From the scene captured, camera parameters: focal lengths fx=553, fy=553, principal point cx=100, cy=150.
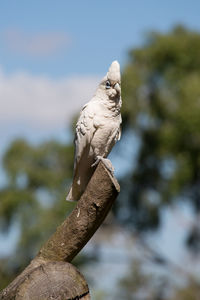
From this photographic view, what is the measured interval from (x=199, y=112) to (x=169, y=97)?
299cm

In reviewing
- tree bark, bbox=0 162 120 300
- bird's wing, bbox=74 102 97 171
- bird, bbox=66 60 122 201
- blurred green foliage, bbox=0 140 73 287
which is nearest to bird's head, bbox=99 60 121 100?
bird, bbox=66 60 122 201

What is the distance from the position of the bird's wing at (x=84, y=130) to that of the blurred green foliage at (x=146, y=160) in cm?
1374

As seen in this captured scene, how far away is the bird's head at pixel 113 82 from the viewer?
212 inches

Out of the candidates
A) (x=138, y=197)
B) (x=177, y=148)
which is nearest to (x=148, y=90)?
(x=177, y=148)

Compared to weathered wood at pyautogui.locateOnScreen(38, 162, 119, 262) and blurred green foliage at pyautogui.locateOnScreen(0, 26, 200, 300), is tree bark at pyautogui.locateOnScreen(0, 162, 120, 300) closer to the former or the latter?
weathered wood at pyautogui.locateOnScreen(38, 162, 119, 262)

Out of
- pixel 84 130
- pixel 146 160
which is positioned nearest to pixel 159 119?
pixel 146 160

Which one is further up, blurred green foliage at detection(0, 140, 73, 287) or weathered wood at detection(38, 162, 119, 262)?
weathered wood at detection(38, 162, 119, 262)

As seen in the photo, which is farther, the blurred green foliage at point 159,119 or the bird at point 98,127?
the blurred green foliage at point 159,119

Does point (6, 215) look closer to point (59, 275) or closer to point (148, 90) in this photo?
point (148, 90)

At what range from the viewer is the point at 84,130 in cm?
550

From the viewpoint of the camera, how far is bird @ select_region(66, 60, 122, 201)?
5434mm

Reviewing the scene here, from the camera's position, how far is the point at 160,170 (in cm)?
2130

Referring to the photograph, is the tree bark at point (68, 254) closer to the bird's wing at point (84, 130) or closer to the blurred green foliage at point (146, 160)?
the bird's wing at point (84, 130)

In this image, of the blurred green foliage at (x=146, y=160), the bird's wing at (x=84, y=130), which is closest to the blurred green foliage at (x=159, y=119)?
the blurred green foliage at (x=146, y=160)
